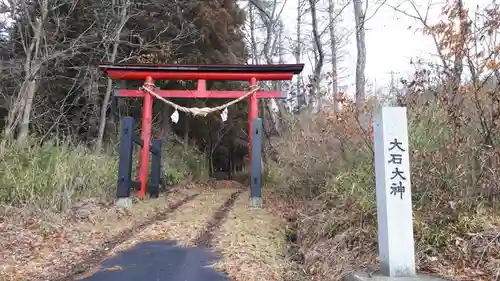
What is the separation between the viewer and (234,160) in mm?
22125

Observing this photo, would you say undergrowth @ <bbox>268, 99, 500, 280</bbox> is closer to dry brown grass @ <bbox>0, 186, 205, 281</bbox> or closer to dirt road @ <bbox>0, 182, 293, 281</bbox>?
dirt road @ <bbox>0, 182, 293, 281</bbox>

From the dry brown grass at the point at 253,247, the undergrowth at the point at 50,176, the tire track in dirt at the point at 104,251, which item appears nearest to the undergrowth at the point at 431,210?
the dry brown grass at the point at 253,247

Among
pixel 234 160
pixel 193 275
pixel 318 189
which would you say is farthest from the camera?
pixel 234 160

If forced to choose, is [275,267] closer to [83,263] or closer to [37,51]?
[83,263]

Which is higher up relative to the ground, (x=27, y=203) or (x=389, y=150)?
(x=389, y=150)

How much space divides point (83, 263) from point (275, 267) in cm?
220

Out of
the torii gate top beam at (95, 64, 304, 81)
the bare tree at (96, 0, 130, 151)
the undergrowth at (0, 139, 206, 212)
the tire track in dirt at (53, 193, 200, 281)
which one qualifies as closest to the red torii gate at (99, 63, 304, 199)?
the torii gate top beam at (95, 64, 304, 81)

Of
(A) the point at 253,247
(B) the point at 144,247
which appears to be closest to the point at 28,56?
(B) the point at 144,247

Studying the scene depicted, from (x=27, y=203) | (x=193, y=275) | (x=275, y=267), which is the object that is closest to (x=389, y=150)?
(x=275, y=267)

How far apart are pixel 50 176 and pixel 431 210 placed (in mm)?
5622

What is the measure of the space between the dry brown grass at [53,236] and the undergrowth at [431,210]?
281 cm

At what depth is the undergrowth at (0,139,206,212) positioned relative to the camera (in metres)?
5.91

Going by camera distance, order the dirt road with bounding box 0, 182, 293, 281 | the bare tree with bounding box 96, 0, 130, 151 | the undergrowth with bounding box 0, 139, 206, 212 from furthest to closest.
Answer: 1. the bare tree with bounding box 96, 0, 130, 151
2. the undergrowth with bounding box 0, 139, 206, 212
3. the dirt road with bounding box 0, 182, 293, 281

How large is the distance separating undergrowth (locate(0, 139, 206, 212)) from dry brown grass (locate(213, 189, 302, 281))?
8.58 feet
